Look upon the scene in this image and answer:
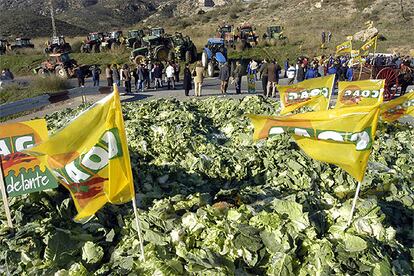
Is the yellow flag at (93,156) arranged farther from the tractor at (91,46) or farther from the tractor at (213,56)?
the tractor at (91,46)

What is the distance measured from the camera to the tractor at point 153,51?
84.5ft

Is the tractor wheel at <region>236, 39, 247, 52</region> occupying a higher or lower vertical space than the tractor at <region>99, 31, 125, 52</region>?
lower

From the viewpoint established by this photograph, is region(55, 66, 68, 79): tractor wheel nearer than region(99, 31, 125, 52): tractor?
Yes

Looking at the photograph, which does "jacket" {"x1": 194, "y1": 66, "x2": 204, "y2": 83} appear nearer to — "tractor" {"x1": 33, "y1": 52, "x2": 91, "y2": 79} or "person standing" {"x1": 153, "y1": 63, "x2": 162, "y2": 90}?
"person standing" {"x1": 153, "y1": 63, "x2": 162, "y2": 90}

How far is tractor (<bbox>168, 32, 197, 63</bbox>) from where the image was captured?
26.6 metres

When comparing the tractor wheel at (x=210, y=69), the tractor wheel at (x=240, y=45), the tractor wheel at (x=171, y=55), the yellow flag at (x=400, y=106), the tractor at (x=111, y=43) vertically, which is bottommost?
the tractor wheel at (x=210, y=69)

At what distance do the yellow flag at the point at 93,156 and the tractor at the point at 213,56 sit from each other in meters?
18.7

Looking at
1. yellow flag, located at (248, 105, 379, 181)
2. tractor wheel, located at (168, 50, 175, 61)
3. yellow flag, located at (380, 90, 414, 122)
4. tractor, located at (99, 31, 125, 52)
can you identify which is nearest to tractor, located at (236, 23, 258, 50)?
tractor wheel, located at (168, 50, 175, 61)

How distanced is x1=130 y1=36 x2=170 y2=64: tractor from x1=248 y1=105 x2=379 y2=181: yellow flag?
68.9 feet

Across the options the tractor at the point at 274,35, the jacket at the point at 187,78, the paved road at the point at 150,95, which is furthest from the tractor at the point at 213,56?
the tractor at the point at 274,35

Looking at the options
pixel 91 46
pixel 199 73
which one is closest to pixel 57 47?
pixel 91 46

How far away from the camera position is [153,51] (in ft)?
86.1

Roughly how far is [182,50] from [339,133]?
2286 cm

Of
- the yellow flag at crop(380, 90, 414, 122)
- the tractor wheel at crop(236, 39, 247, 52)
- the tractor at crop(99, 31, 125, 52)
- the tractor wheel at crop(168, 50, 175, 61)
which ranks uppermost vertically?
the tractor at crop(99, 31, 125, 52)
